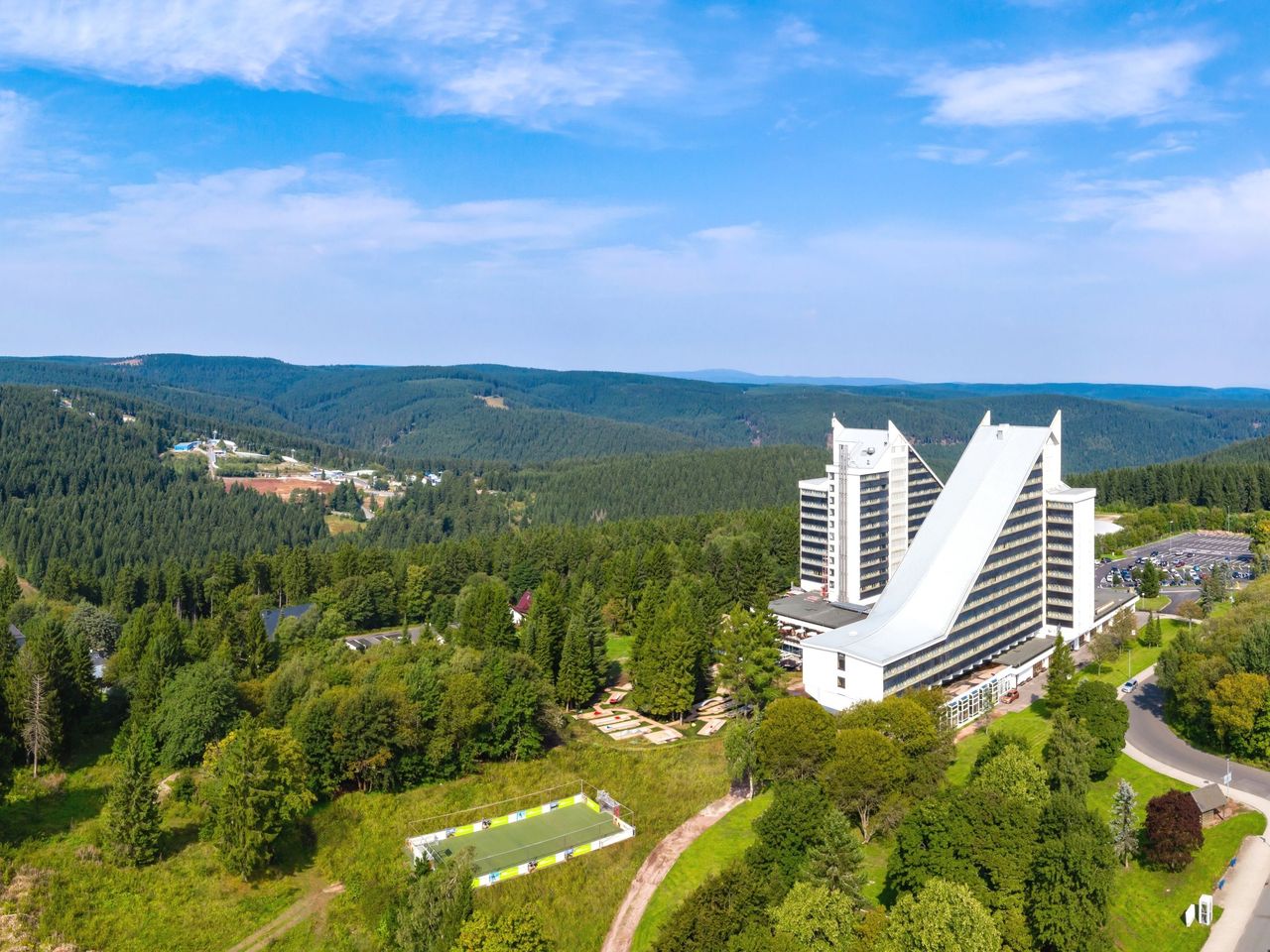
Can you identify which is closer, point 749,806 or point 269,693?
point 749,806

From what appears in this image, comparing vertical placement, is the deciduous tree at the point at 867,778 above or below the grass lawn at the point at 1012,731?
above

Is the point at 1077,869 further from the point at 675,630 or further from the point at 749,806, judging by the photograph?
the point at 675,630

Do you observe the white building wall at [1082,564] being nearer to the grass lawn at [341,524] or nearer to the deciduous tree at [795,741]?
the deciduous tree at [795,741]

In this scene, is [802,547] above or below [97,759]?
above

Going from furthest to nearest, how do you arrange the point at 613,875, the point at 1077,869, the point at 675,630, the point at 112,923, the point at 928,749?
the point at 675,630 → the point at 928,749 → the point at 613,875 → the point at 112,923 → the point at 1077,869

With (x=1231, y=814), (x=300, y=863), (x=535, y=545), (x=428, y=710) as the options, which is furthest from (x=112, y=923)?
(x=535, y=545)

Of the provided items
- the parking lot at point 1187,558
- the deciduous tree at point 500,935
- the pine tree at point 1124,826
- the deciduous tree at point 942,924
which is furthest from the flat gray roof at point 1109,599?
the deciduous tree at point 500,935

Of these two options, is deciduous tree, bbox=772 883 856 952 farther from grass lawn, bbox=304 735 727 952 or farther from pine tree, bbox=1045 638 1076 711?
pine tree, bbox=1045 638 1076 711
